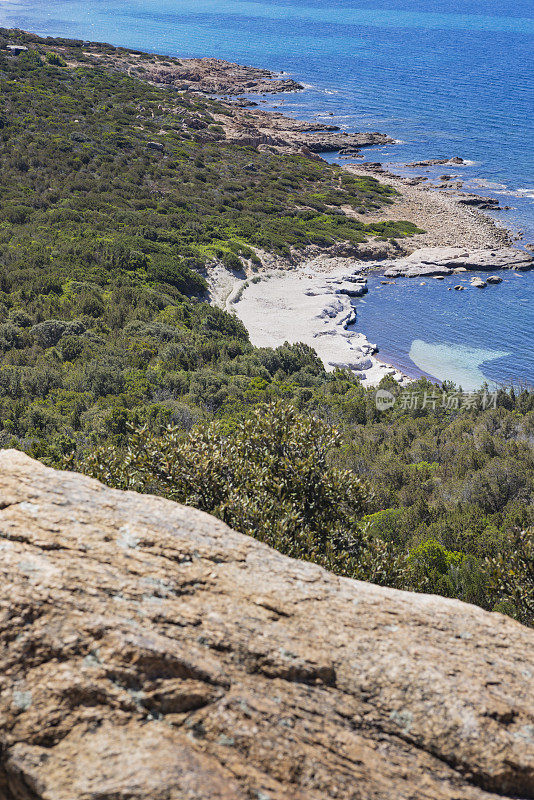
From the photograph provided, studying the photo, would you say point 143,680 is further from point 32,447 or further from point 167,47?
point 167,47

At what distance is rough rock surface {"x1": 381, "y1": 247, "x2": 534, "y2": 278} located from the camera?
159 feet

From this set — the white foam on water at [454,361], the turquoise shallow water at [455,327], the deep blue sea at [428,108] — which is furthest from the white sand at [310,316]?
the white foam on water at [454,361]

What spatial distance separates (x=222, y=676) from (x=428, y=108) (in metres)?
118

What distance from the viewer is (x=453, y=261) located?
4953 centimetres

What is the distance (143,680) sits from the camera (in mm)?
4527

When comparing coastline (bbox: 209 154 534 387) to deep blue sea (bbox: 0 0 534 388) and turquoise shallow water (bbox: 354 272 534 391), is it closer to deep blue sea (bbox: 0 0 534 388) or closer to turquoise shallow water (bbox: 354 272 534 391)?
turquoise shallow water (bbox: 354 272 534 391)

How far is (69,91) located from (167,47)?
93623 millimetres

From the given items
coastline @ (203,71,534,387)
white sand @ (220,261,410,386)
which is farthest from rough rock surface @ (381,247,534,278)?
white sand @ (220,261,410,386)

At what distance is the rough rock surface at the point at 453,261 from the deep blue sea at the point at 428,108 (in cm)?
200

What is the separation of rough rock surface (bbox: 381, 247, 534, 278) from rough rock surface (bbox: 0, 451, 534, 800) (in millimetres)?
45497

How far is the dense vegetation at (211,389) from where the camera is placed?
11188mm

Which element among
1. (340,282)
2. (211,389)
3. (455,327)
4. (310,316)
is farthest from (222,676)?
(340,282)

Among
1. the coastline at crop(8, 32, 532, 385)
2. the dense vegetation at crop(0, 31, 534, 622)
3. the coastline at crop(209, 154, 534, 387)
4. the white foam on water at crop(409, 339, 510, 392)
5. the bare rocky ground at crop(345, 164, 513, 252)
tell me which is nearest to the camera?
the dense vegetation at crop(0, 31, 534, 622)

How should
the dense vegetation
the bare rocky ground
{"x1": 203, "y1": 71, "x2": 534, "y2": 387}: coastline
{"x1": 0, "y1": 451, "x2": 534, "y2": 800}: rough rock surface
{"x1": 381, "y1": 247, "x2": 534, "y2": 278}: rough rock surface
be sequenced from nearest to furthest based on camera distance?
{"x1": 0, "y1": 451, "x2": 534, "y2": 800}: rough rock surface < the dense vegetation < {"x1": 203, "y1": 71, "x2": 534, "y2": 387}: coastline < {"x1": 381, "y1": 247, "x2": 534, "y2": 278}: rough rock surface < the bare rocky ground
